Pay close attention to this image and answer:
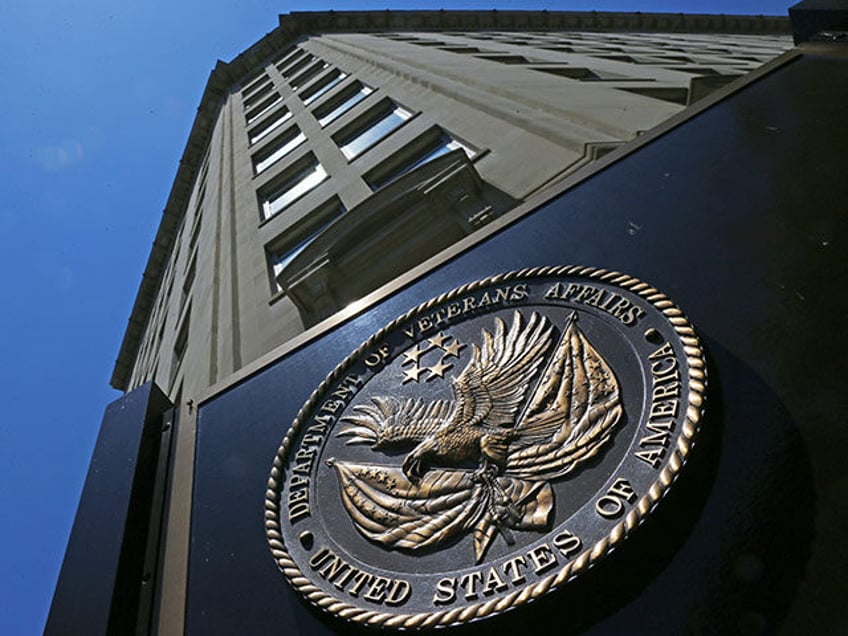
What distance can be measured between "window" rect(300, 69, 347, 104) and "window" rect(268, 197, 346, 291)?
1101 centimetres

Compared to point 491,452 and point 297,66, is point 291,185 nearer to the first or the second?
point 491,452

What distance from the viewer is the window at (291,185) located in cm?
1465

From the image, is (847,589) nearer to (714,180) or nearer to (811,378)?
(811,378)

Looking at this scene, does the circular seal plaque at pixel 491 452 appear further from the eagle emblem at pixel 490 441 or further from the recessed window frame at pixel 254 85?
the recessed window frame at pixel 254 85

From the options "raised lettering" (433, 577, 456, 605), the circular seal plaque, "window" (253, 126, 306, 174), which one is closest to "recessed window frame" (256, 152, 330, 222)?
"window" (253, 126, 306, 174)

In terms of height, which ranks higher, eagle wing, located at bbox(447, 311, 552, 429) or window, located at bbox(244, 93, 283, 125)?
window, located at bbox(244, 93, 283, 125)

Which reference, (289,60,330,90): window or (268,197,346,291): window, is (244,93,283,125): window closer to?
(289,60,330,90): window

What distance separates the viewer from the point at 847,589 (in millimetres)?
2080

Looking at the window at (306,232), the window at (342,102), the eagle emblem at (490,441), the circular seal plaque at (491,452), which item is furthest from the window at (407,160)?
the eagle emblem at (490,441)

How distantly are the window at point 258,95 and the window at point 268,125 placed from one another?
590 cm

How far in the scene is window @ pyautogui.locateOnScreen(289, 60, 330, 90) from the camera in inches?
1030

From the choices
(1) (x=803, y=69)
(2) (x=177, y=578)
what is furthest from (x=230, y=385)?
(1) (x=803, y=69)

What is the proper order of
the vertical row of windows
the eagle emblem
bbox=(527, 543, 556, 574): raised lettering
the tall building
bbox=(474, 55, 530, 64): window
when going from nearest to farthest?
the tall building
bbox=(527, 543, 556, 574): raised lettering
the eagle emblem
the vertical row of windows
bbox=(474, 55, 530, 64): window

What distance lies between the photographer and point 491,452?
3102 millimetres
